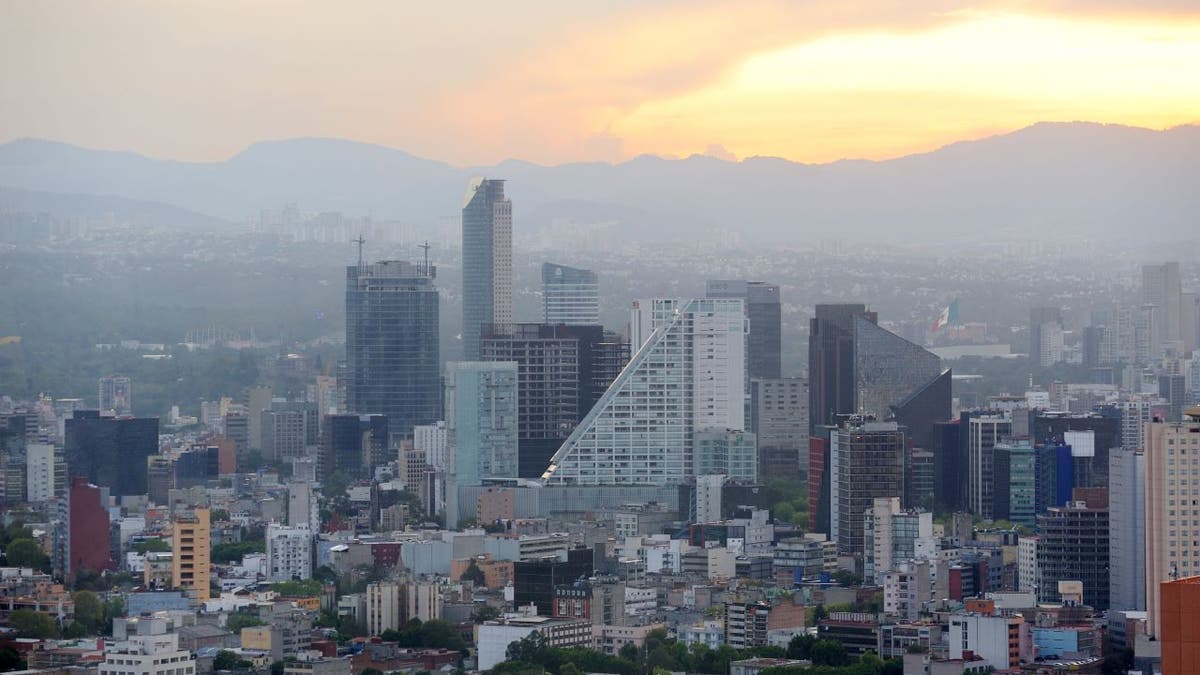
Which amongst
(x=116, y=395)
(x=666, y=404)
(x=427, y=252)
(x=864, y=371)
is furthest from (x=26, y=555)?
(x=427, y=252)

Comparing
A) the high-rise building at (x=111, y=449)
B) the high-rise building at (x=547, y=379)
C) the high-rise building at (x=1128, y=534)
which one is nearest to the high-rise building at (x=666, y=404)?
the high-rise building at (x=547, y=379)

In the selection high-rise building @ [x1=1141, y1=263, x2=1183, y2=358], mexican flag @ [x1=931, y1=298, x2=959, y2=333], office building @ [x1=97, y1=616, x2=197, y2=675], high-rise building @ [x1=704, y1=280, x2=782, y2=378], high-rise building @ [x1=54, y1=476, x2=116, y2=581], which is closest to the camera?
office building @ [x1=97, y1=616, x2=197, y2=675]

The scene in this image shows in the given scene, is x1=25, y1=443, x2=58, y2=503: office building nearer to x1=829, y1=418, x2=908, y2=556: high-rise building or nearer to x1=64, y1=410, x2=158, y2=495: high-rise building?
x1=64, y1=410, x2=158, y2=495: high-rise building

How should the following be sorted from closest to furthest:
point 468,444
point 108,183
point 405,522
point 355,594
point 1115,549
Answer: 1. point 1115,549
2. point 355,594
3. point 405,522
4. point 468,444
5. point 108,183

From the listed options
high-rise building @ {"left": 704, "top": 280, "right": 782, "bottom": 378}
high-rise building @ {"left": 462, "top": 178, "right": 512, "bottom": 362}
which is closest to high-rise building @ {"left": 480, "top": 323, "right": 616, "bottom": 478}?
high-rise building @ {"left": 704, "top": 280, "right": 782, "bottom": 378}

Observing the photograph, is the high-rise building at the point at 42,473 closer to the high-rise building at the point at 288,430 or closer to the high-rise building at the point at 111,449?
the high-rise building at the point at 111,449

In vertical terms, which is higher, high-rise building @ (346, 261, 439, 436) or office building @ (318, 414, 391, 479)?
high-rise building @ (346, 261, 439, 436)

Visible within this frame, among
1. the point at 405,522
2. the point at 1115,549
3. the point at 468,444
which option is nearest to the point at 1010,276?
the point at 468,444

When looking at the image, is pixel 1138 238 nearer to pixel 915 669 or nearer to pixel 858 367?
pixel 858 367
